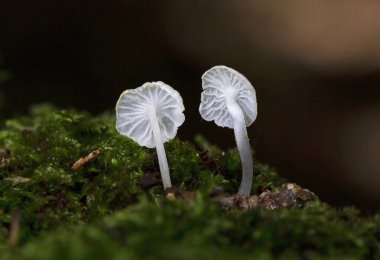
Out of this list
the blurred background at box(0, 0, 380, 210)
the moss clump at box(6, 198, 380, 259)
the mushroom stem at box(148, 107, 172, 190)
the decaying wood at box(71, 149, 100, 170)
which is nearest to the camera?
the moss clump at box(6, 198, 380, 259)

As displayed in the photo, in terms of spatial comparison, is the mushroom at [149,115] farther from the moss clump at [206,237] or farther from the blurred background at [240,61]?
the blurred background at [240,61]

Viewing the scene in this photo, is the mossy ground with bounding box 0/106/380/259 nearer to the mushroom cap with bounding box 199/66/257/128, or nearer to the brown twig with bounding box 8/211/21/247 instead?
A: the brown twig with bounding box 8/211/21/247

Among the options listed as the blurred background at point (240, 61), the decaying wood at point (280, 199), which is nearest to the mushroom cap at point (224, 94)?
the decaying wood at point (280, 199)

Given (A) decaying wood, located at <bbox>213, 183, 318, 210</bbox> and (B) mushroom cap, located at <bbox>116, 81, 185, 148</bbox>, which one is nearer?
(A) decaying wood, located at <bbox>213, 183, 318, 210</bbox>

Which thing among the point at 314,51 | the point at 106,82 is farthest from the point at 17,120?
the point at 314,51

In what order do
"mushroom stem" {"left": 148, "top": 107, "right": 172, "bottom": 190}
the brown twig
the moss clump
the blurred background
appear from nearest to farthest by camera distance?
the moss clump, the brown twig, "mushroom stem" {"left": 148, "top": 107, "right": 172, "bottom": 190}, the blurred background

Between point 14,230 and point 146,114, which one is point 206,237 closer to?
point 14,230

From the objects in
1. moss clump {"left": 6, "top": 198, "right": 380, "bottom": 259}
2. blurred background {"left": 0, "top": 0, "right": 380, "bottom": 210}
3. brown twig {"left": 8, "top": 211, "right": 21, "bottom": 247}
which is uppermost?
blurred background {"left": 0, "top": 0, "right": 380, "bottom": 210}

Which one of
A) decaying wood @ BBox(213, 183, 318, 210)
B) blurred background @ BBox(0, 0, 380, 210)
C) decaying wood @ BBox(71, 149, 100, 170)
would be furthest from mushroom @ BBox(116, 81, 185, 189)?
blurred background @ BBox(0, 0, 380, 210)

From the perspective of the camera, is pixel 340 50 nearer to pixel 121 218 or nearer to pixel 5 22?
pixel 5 22
